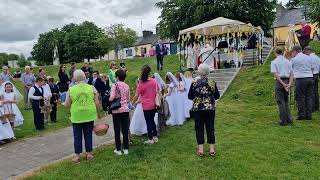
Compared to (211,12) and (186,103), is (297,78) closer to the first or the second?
(186,103)

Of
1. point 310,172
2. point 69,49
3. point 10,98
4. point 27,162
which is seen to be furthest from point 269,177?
point 69,49

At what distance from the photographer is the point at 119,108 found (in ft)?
28.3

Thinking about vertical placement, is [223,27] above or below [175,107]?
above

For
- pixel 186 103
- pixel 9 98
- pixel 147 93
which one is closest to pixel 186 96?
pixel 186 103

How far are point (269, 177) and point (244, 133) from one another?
11.2 ft

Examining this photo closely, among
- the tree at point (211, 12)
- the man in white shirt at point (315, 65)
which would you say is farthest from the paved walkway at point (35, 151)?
the tree at point (211, 12)

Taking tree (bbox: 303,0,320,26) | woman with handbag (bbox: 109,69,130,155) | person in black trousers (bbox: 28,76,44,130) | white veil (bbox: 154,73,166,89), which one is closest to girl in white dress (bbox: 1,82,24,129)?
person in black trousers (bbox: 28,76,44,130)

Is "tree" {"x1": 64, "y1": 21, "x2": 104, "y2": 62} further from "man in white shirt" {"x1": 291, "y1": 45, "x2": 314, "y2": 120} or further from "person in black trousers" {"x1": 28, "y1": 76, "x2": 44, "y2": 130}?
"man in white shirt" {"x1": 291, "y1": 45, "x2": 314, "y2": 120}

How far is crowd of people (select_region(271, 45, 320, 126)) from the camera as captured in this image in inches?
431

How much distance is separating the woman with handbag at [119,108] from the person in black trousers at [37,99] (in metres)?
4.92

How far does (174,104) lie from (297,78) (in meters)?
3.53

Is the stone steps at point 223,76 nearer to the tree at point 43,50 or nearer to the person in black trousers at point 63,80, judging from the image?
the person in black trousers at point 63,80

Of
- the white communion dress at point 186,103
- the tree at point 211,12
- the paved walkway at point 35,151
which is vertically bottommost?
the paved walkway at point 35,151

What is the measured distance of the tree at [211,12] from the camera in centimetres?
3612
